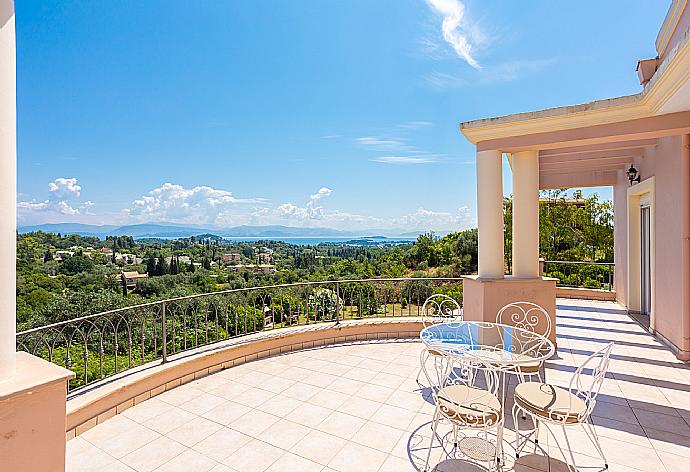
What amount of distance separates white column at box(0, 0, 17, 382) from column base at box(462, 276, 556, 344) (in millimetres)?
4324

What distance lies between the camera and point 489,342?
3.04 meters

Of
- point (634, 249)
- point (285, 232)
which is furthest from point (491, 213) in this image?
point (285, 232)

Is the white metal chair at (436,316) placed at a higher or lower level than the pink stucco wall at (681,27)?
lower

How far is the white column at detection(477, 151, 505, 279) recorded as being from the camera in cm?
459

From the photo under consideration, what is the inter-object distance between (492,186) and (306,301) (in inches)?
124

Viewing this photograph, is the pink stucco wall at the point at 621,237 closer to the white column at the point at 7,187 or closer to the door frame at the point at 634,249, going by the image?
the door frame at the point at 634,249

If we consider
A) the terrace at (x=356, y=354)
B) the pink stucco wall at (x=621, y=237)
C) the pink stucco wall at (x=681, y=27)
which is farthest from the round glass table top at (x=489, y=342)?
the pink stucco wall at (x=621, y=237)

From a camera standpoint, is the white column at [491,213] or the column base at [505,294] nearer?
the column base at [505,294]

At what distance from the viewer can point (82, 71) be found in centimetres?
1277

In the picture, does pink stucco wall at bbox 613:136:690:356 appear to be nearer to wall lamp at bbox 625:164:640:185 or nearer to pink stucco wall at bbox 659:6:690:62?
wall lamp at bbox 625:164:640:185

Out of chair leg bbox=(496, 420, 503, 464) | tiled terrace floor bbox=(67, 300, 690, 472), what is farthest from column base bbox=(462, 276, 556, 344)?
chair leg bbox=(496, 420, 503, 464)

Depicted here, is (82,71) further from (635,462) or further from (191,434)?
(635,462)

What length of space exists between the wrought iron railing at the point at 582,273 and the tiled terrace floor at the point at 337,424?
4.38 m

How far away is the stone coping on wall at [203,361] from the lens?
116 inches
